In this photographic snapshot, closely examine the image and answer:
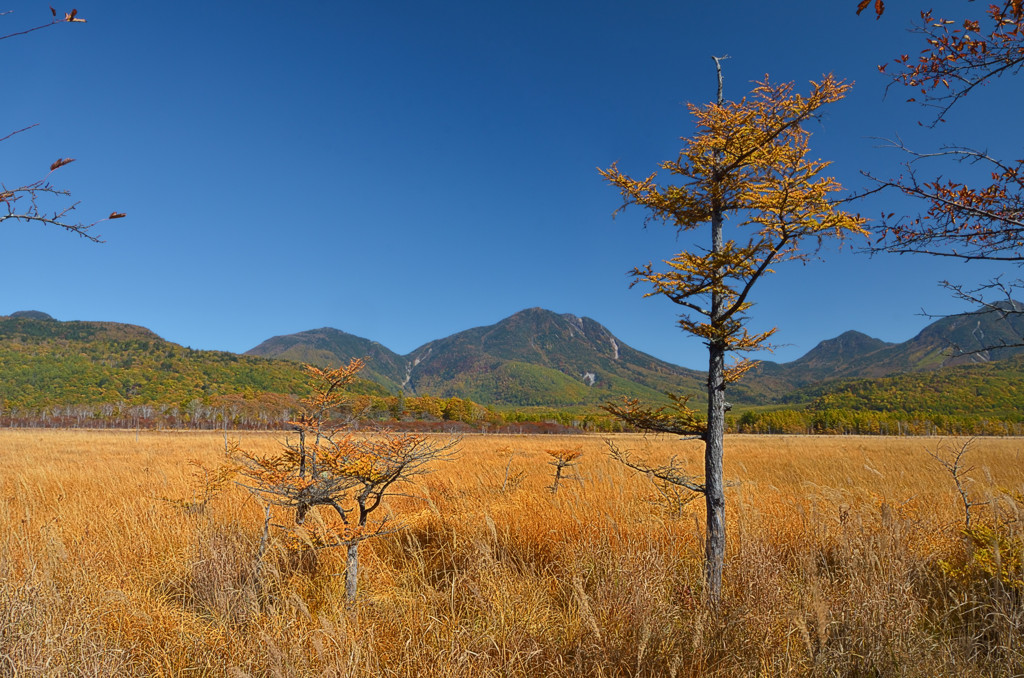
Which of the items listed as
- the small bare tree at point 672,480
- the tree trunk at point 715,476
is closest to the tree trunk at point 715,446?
the tree trunk at point 715,476

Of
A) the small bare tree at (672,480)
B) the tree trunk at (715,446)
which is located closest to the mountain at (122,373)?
the small bare tree at (672,480)

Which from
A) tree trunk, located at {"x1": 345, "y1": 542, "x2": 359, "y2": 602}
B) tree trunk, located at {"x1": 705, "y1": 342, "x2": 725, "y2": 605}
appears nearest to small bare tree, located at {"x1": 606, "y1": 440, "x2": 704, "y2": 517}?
tree trunk, located at {"x1": 705, "y1": 342, "x2": 725, "y2": 605}

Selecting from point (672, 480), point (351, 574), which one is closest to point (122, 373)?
point (351, 574)

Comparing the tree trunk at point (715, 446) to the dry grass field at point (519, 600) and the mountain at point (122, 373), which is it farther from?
the mountain at point (122, 373)

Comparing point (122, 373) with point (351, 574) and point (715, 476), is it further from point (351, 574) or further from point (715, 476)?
point (715, 476)

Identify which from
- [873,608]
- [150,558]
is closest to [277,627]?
[150,558]

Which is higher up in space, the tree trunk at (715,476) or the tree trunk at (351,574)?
the tree trunk at (715,476)

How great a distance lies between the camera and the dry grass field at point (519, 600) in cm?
241

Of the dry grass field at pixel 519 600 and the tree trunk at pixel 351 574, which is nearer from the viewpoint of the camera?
the dry grass field at pixel 519 600

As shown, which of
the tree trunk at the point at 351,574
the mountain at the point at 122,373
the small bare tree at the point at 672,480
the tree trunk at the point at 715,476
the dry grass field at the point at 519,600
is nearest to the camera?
the dry grass field at the point at 519,600

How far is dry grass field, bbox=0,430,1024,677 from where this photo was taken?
7.90 ft

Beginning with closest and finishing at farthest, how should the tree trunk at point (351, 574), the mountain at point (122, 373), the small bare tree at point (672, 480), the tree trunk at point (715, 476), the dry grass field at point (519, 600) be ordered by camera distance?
the dry grass field at point (519, 600) < the tree trunk at point (351, 574) < the tree trunk at point (715, 476) < the small bare tree at point (672, 480) < the mountain at point (122, 373)

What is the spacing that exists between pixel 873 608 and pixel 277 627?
143 inches

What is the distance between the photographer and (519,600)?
327cm
